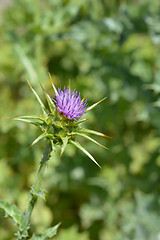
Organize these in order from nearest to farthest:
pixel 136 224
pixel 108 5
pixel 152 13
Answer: pixel 136 224 < pixel 152 13 < pixel 108 5

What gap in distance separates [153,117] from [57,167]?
4.40 ft

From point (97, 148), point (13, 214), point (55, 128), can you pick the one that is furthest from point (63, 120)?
point (97, 148)

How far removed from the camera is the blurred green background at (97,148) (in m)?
3.75

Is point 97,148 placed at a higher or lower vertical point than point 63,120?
higher

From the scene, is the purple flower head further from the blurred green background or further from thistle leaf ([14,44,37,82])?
thistle leaf ([14,44,37,82])

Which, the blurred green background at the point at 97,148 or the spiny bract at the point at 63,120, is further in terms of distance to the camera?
the blurred green background at the point at 97,148

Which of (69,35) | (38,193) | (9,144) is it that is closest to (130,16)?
(69,35)

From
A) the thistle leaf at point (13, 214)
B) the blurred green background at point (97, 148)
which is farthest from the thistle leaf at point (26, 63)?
the thistle leaf at point (13, 214)

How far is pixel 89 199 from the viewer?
172 inches

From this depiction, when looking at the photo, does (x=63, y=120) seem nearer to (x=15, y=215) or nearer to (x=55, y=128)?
(x=55, y=128)

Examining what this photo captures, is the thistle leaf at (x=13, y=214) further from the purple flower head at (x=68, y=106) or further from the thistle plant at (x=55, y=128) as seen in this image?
the purple flower head at (x=68, y=106)

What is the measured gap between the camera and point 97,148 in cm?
416

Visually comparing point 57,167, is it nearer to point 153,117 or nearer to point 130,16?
point 153,117

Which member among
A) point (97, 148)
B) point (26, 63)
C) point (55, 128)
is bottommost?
point (55, 128)
